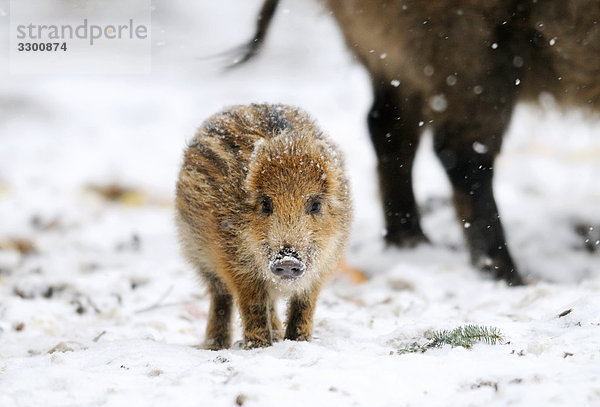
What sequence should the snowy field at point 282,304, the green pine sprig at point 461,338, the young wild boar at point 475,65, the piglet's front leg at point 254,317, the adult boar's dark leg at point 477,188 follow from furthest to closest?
the adult boar's dark leg at point 477,188, the young wild boar at point 475,65, the piglet's front leg at point 254,317, the green pine sprig at point 461,338, the snowy field at point 282,304

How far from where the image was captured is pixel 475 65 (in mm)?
4164

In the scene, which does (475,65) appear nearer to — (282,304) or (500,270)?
(500,270)

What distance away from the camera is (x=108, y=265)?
4992 millimetres

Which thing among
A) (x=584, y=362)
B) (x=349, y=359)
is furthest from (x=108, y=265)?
(x=584, y=362)

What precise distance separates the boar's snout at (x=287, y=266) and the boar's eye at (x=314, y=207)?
31cm

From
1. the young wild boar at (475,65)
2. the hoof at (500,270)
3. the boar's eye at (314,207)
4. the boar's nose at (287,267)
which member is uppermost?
the young wild boar at (475,65)

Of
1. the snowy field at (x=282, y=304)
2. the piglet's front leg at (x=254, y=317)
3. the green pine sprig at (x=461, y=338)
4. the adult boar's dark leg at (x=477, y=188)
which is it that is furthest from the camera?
the adult boar's dark leg at (x=477, y=188)

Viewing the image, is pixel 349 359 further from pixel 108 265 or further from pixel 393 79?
pixel 108 265

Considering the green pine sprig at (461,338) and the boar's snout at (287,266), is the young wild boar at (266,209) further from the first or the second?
the green pine sprig at (461,338)

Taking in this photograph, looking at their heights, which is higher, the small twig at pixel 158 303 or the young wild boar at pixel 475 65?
the young wild boar at pixel 475 65

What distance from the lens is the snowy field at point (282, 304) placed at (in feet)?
7.00

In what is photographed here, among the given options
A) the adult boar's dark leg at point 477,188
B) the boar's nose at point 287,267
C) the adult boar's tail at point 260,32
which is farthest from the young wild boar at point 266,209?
the adult boar's dark leg at point 477,188

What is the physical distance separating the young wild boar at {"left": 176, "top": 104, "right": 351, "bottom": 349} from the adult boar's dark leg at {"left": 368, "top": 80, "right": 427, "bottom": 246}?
5.65 ft

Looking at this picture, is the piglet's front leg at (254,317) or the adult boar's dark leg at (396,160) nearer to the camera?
the piglet's front leg at (254,317)
